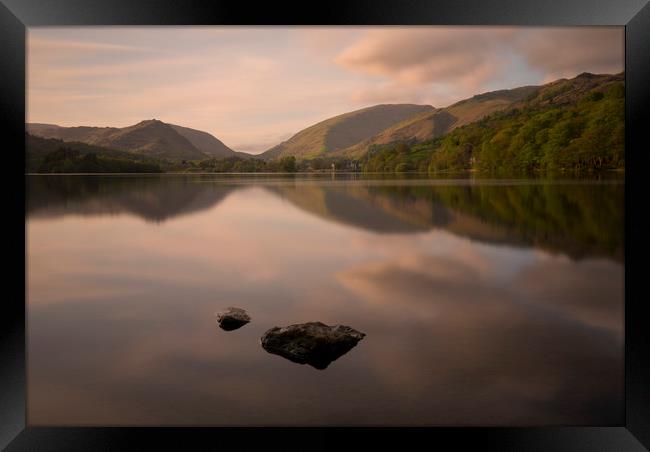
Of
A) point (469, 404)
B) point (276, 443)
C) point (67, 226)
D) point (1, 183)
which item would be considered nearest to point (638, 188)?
point (469, 404)

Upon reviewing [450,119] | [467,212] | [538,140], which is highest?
[450,119]

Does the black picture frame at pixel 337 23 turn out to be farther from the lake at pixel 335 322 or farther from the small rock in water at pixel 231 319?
the small rock in water at pixel 231 319

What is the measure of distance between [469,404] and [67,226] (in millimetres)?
19802

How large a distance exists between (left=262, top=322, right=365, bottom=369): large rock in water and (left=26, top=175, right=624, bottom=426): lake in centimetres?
14

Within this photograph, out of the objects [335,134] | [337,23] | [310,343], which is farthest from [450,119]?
[337,23]

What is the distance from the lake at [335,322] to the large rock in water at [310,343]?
144 millimetres

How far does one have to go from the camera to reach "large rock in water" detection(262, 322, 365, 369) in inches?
262

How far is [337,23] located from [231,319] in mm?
5475

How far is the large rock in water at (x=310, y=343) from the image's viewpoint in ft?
21.9

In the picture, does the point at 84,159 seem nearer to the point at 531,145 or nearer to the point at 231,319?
the point at 531,145

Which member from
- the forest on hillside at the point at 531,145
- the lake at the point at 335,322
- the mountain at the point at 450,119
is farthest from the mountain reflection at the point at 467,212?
the mountain at the point at 450,119

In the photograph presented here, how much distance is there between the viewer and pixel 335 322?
9000 millimetres

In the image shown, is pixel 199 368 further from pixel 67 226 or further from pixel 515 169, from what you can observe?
pixel 515 169

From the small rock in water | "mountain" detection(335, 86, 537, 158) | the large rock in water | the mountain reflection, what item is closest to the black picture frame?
the large rock in water
